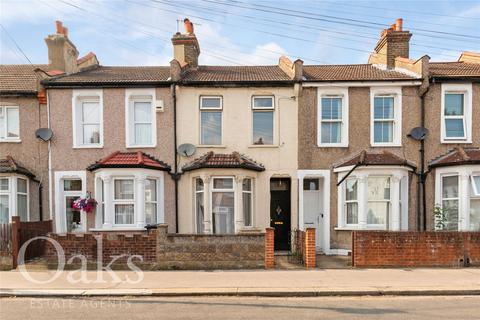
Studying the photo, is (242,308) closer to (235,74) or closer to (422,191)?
(422,191)

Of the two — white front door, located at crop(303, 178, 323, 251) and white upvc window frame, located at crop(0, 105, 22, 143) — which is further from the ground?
white upvc window frame, located at crop(0, 105, 22, 143)

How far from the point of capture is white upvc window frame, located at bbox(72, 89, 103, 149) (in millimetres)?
13930

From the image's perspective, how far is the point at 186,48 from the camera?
52.0 feet

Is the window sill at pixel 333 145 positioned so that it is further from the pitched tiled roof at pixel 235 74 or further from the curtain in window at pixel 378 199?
the pitched tiled roof at pixel 235 74

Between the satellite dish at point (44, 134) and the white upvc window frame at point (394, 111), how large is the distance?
438 inches

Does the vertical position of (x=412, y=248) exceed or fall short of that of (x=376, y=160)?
it falls short

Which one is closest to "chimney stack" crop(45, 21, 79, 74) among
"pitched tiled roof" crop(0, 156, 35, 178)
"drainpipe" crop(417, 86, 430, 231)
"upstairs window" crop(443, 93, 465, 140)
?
"pitched tiled roof" crop(0, 156, 35, 178)

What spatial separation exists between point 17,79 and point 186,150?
7.01 metres

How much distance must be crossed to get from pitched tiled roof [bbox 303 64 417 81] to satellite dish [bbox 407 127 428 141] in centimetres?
174

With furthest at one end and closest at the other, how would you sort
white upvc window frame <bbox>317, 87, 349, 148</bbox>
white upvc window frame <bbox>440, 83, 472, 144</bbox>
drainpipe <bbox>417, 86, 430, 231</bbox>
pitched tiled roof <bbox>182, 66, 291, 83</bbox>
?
pitched tiled roof <bbox>182, 66, 291, 83</bbox>, white upvc window frame <bbox>317, 87, 349, 148</bbox>, white upvc window frame <bbox>440, 83, 472, 144</bbox>, drainpipe <bbox>417, 86, 430, 231</bbox>

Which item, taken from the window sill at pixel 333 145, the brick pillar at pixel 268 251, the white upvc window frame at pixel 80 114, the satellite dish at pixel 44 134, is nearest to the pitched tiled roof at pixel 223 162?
the window sill at pixel 333 145

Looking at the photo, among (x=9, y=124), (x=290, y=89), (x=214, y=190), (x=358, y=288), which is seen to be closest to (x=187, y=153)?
(x=214, y=190)

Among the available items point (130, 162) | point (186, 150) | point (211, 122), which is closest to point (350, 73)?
point (211, 122)

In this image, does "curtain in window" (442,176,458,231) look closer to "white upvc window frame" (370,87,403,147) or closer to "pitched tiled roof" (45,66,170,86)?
"white upvc window frame" (370,87,403,147)
